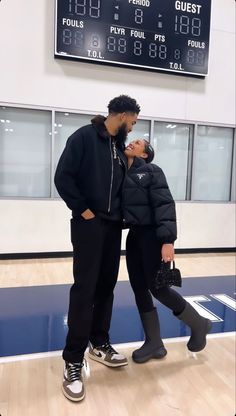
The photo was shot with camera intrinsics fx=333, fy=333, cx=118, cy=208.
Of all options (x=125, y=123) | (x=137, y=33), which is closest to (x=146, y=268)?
(x=125, y=123)

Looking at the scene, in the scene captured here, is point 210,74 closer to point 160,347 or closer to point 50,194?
point 50,194

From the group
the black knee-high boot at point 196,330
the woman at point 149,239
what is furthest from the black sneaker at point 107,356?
the black knee-high boot at point 196,330

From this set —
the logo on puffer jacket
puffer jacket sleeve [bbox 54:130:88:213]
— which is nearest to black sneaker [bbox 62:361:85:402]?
puffer jacket sleeve [bbox 54:130:88:213]

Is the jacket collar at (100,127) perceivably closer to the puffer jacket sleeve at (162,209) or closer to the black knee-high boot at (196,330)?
the puffer jacket sleeve at (162,209)

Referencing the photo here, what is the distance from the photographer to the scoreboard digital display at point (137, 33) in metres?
3.77

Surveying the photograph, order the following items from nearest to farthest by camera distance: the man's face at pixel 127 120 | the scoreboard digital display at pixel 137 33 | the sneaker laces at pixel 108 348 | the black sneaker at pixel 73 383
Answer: the black sneaker at pixel 73 383, the man's face at pixel 127 120, the sneaker laces at pixel 108 348, the scoreboard digital display at pixel 137 33

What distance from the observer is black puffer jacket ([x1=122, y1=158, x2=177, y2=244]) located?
66.5 inches

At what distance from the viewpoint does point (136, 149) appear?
1.80 meters

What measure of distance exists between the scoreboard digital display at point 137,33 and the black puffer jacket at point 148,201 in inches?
106

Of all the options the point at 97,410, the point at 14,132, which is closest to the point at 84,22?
the point at 14,132

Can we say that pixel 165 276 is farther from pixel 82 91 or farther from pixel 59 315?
pixel 82 91

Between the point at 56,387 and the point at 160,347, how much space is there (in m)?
0.64

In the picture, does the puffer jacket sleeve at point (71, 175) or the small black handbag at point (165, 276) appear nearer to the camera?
the puffer jacket sleeve at point (71, 175)

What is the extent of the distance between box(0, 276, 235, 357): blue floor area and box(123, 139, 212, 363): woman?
293 millimetres
